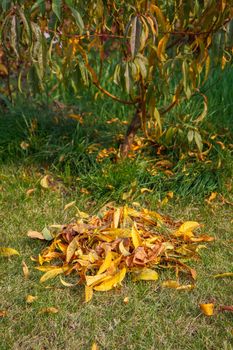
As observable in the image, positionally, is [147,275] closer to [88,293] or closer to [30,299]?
[88,293]

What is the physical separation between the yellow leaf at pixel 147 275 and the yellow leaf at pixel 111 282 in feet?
0.27

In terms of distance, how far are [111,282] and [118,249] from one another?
0.76 ft

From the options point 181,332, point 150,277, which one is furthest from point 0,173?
point 181,332

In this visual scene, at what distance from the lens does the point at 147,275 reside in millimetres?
3107

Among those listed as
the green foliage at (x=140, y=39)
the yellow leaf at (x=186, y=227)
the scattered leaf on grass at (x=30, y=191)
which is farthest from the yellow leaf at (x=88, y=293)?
the scattered leaf on grass at (x=30, y=191)

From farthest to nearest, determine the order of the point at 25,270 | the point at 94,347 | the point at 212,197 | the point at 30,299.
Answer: the point at 212,197, the point at 25,270, the point at 30,299, the point at 94,347

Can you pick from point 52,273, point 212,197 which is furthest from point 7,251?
point 212,197

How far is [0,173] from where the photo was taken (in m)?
4.44

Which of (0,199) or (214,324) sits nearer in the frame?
(214,324)

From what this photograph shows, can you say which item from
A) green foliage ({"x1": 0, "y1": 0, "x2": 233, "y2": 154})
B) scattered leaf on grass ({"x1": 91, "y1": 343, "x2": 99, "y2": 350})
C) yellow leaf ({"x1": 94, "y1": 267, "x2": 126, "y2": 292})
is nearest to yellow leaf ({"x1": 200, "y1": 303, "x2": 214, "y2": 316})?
yellow leaf ({"x1": 94, "y1": 267, "x2": 126, "y2": 292})

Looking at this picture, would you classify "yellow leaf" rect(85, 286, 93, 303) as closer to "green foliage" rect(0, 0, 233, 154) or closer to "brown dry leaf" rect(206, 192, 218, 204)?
"green foliage" rect(0, 0, 233, 154)

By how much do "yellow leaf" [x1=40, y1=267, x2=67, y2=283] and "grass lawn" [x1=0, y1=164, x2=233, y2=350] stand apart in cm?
3

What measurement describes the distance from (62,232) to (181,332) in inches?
36.8

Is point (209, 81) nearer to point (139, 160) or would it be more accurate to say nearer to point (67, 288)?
point (139, 160)
